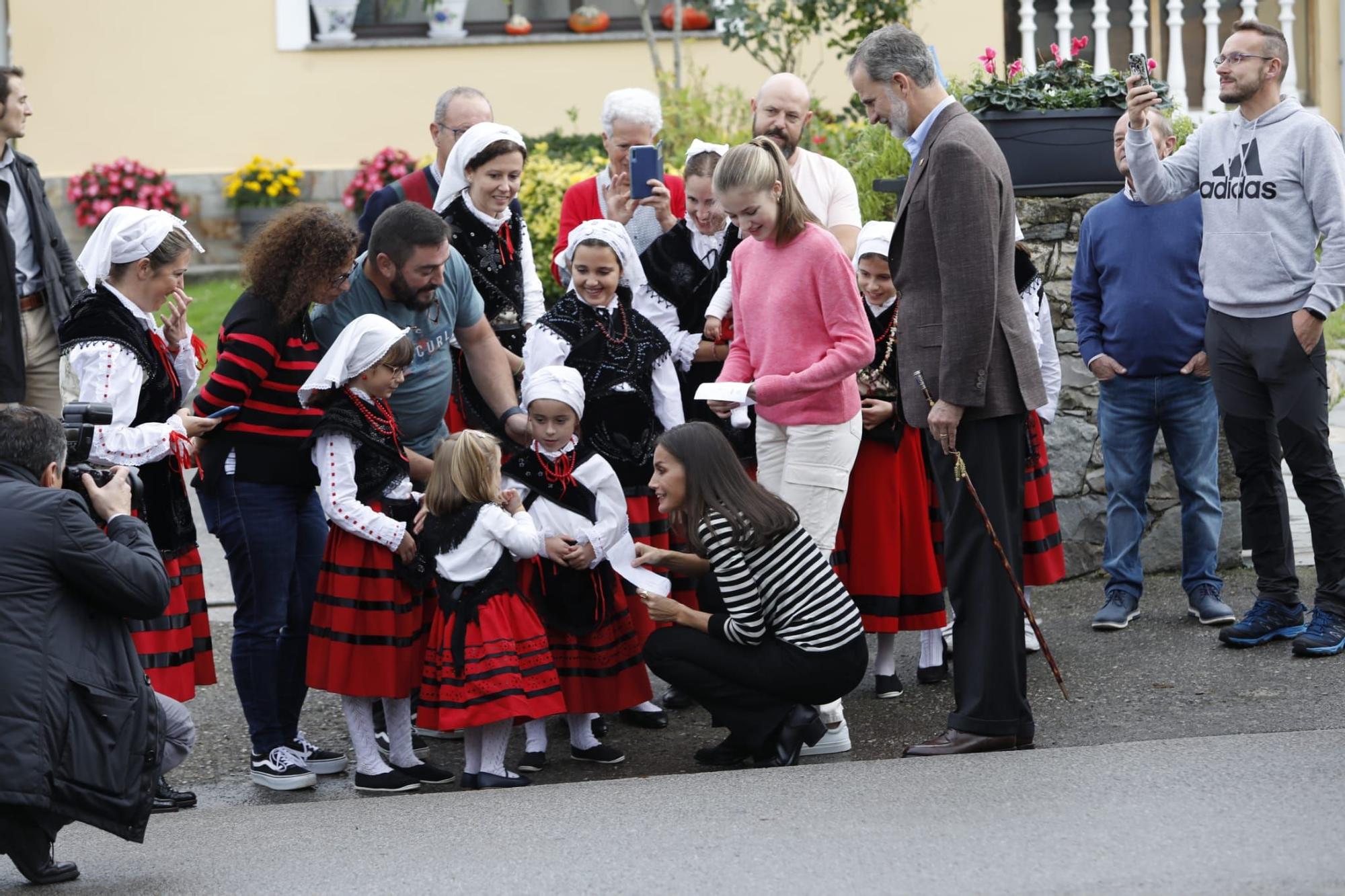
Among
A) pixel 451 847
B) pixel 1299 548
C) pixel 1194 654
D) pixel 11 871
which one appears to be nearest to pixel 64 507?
pixel 11 871

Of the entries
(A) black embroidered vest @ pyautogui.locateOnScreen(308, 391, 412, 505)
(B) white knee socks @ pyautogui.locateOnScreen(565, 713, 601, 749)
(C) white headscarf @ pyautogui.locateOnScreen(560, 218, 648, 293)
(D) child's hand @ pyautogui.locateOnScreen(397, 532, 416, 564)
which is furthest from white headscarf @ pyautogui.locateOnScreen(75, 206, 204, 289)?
(B) white knee socks @ pyautogui.locateOnScreen(565, 713, 601, 749)

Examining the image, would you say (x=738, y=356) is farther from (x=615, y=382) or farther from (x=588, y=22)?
(x=588, y=22)

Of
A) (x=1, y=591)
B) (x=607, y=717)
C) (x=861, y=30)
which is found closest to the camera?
(x=1, y=591)

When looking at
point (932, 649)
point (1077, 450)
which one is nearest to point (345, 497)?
point (932, 649)

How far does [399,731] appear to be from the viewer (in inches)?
212

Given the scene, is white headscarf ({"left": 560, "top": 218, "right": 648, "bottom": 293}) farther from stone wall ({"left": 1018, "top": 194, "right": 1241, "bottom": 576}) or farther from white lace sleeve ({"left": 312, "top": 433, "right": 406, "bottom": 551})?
stone wall ({"left": 1018, "top": 194, "right": 1241, "bottom": 576})

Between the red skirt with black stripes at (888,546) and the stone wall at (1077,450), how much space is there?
5.21 feet

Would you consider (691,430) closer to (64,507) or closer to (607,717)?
(607,717)

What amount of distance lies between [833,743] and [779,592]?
0.56m

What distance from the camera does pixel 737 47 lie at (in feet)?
41.2

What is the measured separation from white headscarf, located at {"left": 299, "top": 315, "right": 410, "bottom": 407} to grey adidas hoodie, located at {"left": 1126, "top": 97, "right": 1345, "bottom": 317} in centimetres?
274

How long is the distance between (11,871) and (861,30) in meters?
9.48

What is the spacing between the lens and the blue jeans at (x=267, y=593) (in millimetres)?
5262

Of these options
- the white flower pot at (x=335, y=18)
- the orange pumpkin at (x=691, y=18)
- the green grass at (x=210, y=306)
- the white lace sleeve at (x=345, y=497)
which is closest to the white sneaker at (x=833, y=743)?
the white lace sleeve at (x=345, y=497)
